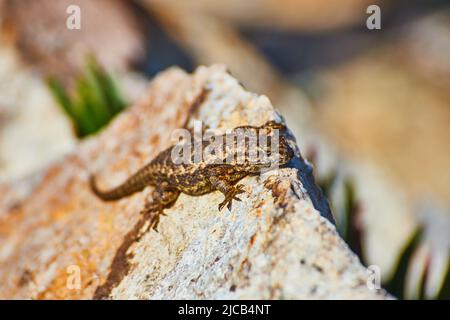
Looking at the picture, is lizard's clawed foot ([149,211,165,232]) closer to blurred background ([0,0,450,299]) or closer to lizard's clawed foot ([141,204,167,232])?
lizard's clawed foot ([141,204,167,232])

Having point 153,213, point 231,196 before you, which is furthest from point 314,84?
→ point 231,196

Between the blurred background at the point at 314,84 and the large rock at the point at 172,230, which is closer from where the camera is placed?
the large rock at the point at 172,230

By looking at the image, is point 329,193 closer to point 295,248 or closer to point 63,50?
point 295,248

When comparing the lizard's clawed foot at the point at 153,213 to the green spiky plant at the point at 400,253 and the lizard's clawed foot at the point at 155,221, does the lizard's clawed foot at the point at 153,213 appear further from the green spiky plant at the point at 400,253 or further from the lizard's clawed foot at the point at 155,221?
the green spiky plant at the point at 400,253

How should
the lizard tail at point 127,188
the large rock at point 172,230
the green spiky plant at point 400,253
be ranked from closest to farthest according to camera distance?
the large rock at point 172,230, the lizard tail at point 127,188, the green spiky plant at point 400,253

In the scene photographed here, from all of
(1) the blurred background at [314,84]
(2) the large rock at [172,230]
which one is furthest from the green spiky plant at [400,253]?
(2) the large rock at [172,230]

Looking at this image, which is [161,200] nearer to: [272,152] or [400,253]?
[272,152]

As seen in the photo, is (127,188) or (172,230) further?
(127,188)
